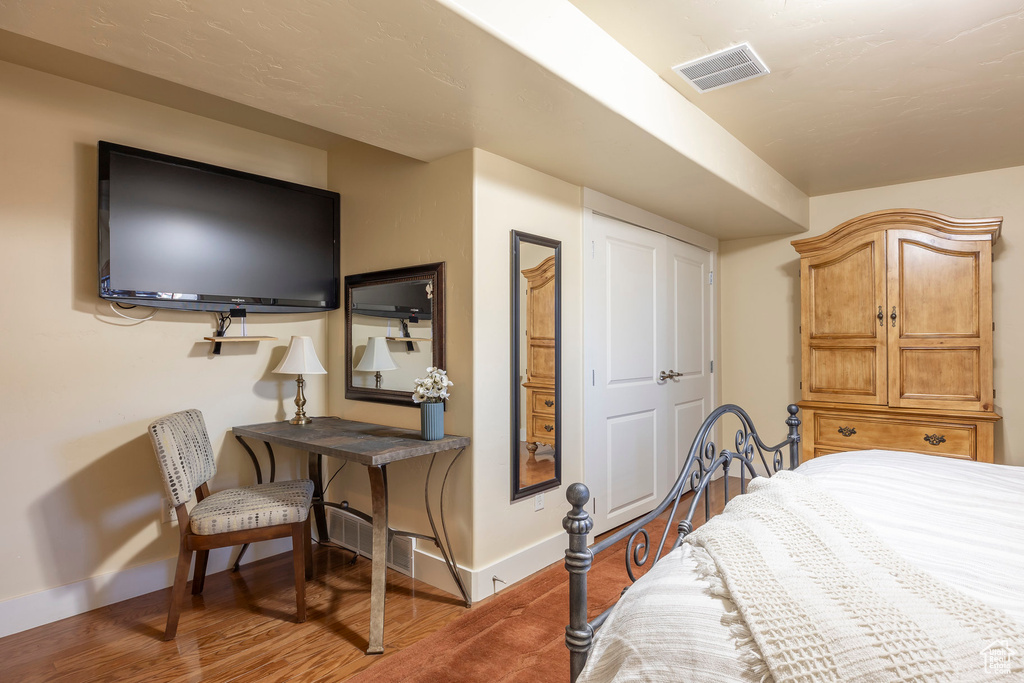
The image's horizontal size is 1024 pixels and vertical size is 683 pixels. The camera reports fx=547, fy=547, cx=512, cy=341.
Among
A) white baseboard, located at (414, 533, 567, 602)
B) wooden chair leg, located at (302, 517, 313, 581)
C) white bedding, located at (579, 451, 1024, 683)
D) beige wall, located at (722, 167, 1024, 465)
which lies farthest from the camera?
beige wall, located at (722, 167, 1024, 465)

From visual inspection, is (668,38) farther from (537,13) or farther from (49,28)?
(49,28)

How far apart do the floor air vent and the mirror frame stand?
68cm

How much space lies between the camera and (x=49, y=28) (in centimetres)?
152

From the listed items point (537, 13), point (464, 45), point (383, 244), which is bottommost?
point (383, 244)

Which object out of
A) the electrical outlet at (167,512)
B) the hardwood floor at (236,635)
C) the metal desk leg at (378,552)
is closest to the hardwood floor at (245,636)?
the hardwood floor at (236,635)

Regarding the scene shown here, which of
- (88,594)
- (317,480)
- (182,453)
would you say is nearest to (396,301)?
(317,480)

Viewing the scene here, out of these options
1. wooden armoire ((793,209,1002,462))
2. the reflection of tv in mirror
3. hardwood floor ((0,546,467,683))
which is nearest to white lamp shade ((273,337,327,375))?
the reflection of tv in mirror

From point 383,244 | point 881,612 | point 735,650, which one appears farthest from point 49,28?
point 881,612

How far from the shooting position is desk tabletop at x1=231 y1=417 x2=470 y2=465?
221 centimetres

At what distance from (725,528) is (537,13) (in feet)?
5.13

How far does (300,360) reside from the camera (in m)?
2.87

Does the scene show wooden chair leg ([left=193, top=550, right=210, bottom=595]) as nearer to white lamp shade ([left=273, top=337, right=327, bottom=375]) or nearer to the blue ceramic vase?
white lamp shade ([left=273, top=337, right=327, bottom=375])

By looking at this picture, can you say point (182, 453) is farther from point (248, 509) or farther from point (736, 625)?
point (736, 625)

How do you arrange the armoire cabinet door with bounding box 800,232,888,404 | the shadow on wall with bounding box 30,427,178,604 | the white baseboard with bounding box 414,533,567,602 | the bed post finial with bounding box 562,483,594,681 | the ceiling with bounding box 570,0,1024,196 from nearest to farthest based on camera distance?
the bed post finial with bounding box 562,483,594,681 → the ceiling with bounding box 570,0,1024,196 → the shadow on wall with bounding box 30,427,178,604 → the white baseboard with bounding box 414,533,567,602 → the armoire cabinet door with bounding box 800,232,888,404
